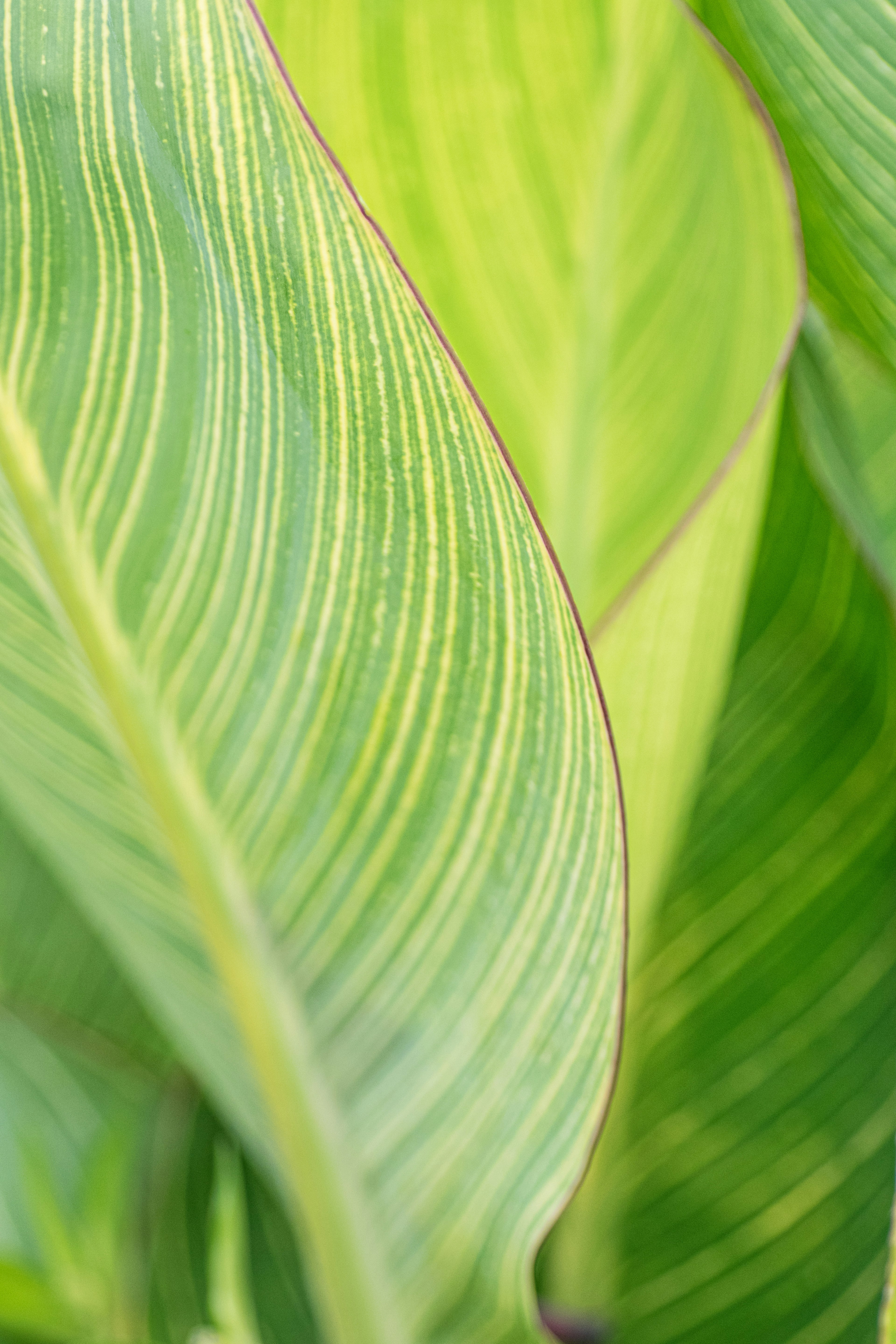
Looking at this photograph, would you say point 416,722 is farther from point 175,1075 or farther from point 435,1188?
point 175,1075

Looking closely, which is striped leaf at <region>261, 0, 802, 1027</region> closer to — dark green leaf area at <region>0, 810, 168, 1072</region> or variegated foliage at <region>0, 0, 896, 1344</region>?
Result: variegated foliage at <region>0, 0, 896, 1344</region>

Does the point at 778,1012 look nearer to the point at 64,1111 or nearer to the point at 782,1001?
the point at 782,1001

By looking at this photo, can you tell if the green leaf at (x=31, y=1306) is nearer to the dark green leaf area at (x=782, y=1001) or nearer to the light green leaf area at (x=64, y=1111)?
the light green leaf area at (x=64, y=1111)

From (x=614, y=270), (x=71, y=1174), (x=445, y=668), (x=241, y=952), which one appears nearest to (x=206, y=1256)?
(x=71, y=1174)

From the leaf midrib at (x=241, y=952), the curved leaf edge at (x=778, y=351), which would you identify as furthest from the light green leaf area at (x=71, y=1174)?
the curved leaf edge at (x=778, y=351)

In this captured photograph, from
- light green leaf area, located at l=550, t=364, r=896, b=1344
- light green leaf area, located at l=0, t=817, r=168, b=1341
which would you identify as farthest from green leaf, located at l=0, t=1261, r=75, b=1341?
light green leaf area, located at l=550, t=364, r=896, b=1344

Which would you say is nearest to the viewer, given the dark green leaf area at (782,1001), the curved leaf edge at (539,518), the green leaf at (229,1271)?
the curved leaf edge at (539,518)

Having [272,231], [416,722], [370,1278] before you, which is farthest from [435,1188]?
[272,231]
